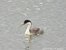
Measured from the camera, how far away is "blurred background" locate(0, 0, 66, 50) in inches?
363

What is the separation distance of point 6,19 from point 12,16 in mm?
311

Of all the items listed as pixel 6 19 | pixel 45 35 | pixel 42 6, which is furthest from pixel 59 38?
pixel 42 6

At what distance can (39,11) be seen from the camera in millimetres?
11727

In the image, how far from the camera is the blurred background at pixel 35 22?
30.2 feet

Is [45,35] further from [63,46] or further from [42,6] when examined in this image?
[42,6]

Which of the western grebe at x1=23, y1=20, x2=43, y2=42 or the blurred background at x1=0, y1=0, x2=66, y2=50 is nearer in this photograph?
the blurred background at x1=0, y1=0, x2=66, y2=50

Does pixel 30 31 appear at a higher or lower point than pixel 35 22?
lower

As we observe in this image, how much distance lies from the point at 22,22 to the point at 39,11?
1.33 meters

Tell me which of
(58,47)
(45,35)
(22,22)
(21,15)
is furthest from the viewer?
(21,15)

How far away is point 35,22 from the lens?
34.9 feet

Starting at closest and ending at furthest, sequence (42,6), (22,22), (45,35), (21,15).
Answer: (45,35) < (22,22) < (21,15) < (42,6)

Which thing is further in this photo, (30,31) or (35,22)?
(35,22)

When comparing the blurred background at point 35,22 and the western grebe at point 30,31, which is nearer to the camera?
the blurred background at point 35,22

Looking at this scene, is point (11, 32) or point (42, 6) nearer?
point (11, 32)
